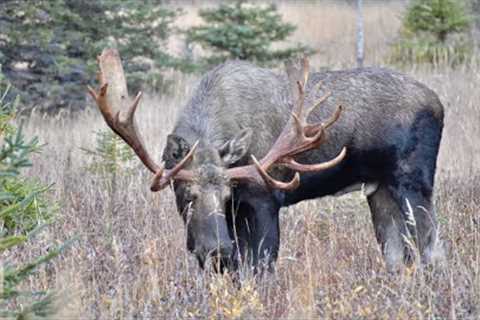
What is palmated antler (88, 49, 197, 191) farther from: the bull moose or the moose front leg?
the moose front leg

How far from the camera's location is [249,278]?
6.40m

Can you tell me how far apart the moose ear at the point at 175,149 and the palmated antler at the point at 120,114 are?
125mm

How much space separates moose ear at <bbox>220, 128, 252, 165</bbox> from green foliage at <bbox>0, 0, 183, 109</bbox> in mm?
7623

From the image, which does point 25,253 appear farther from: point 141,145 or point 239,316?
point 239,316

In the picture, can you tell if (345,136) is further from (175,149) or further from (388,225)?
(175,149)

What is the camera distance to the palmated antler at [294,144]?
638 cm

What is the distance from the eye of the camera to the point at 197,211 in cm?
622

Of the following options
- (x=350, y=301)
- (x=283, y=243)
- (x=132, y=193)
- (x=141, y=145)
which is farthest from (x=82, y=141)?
(x=350, y=301)

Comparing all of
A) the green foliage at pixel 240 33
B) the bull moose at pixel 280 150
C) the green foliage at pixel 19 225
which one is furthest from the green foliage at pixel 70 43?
the bull moose at pixel 280 150

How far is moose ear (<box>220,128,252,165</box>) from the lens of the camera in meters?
6.43

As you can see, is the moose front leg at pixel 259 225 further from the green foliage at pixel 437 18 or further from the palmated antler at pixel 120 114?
the green foliage at pixel 437 18

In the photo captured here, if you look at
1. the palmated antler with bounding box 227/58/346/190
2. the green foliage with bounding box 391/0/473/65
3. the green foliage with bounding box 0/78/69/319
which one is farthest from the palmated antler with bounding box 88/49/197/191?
the green foliage with bounding box 391/0/473/65

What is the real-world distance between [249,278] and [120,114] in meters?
1.39

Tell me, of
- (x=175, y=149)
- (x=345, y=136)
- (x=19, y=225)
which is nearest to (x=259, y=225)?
(x=175, y=149)
